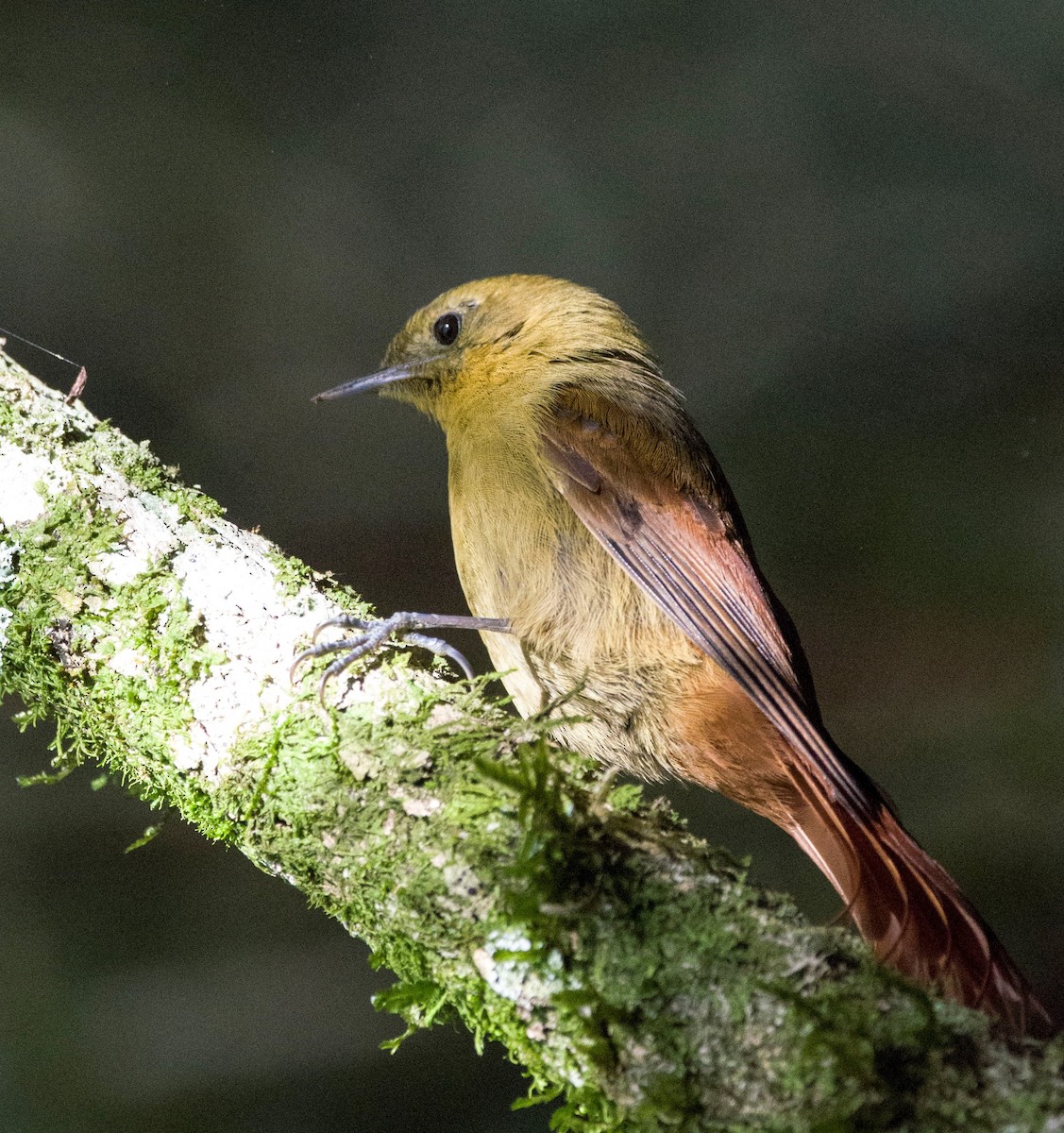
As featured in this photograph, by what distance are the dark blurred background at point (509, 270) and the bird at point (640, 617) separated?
5.90 ft

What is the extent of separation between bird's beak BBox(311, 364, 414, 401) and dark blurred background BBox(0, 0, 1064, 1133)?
134 cm

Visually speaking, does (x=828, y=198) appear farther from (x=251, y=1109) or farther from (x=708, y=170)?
(x=251, y=1109)

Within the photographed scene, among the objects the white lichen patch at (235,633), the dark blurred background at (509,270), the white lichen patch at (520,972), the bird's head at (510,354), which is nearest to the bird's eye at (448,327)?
the bird's head at (510,354)

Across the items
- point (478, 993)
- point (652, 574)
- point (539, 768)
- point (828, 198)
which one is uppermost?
point (828, 198)

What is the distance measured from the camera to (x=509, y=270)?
13.5ft

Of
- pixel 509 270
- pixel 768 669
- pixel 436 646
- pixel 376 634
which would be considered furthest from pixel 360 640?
pixel 509 270

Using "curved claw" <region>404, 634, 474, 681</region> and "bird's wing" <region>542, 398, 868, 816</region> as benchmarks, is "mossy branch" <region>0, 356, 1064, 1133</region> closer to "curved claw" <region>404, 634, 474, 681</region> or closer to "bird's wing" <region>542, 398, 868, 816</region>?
"curved claw" <region>404, 634, 474, 681</region>

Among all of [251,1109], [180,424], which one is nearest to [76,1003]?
[251,1109]

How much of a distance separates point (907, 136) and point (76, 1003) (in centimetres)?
448

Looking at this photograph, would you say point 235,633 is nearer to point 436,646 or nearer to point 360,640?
point 360,640

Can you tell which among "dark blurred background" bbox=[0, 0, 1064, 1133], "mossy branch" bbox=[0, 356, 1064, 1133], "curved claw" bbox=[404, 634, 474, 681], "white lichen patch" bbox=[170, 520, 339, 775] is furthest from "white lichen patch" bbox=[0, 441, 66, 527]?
"dark blurred background" bbox=[0, 0, 1064, 1133]

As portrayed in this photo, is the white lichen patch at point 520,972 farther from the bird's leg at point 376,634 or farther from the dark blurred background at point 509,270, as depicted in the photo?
the dark blurred background at point 509,270

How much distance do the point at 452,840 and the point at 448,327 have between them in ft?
5.97

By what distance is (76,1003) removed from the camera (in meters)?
3.43
